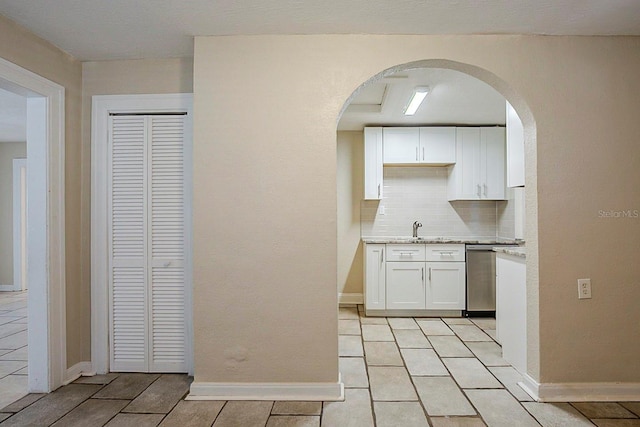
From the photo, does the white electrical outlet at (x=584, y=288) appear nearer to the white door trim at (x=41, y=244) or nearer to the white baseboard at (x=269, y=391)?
the white baseboard at (x=269, y=391)

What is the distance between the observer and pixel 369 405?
2.38 meters

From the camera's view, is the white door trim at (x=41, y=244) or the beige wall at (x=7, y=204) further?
the beige wall at (x=7, y=204)

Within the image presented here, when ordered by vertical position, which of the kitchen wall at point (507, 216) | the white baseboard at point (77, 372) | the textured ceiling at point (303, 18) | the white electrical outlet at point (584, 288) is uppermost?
the textured ceiling at point (303, 18)

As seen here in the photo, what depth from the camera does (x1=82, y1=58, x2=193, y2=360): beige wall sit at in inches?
114

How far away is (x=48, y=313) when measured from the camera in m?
2.60

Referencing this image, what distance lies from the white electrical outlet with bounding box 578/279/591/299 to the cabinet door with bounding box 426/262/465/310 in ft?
6.45

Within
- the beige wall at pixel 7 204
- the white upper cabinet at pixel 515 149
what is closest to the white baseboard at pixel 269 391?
the white upper cabinet at pixel 515 149

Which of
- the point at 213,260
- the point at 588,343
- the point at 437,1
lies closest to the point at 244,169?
the point at 213,260

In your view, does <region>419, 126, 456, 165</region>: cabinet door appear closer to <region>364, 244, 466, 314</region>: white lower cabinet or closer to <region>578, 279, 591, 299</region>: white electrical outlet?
<region>364, 244, 466, 314</region>: white lower cabinet

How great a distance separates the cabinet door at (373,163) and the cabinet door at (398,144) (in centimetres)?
8

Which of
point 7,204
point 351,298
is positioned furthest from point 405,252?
point 7,204

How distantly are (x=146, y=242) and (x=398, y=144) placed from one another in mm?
3163

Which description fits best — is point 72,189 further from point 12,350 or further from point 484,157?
point 484,157

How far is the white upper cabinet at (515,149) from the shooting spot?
2.94 m
